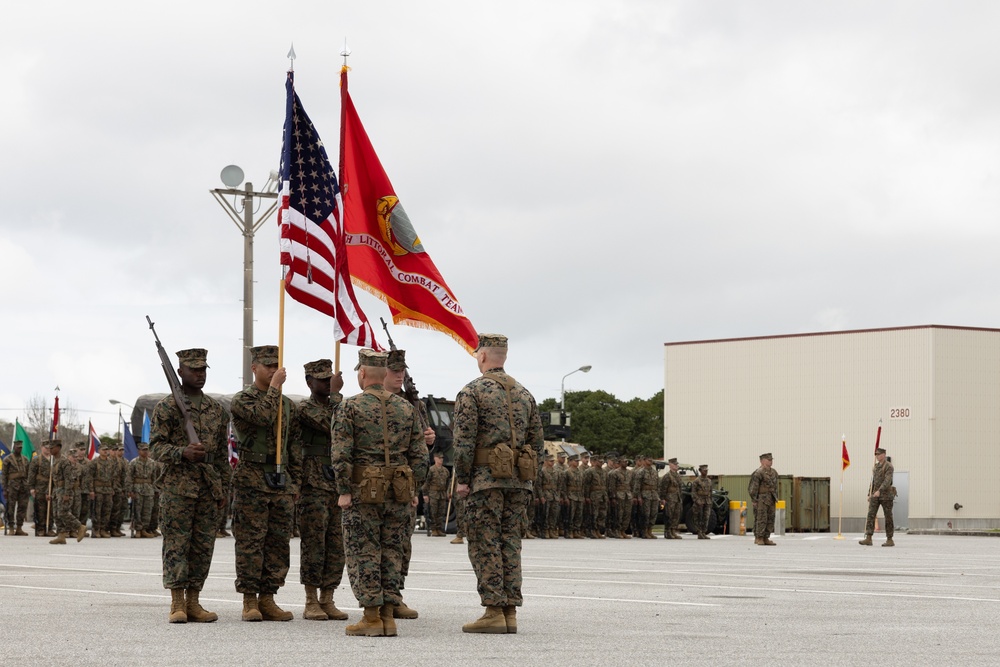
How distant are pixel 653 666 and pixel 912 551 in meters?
20.1

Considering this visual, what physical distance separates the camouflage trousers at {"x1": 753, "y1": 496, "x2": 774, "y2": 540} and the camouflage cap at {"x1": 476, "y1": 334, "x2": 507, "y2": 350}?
20015mm

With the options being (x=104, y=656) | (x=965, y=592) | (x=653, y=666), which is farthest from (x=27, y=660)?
(x=965, y=592)

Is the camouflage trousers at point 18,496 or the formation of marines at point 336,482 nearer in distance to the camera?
the formation of marines at point 336,482

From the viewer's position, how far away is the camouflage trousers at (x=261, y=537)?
11.2 metres

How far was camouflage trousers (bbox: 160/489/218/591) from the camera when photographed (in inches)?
436


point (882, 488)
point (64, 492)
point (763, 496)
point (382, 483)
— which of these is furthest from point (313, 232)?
point (763, 496)

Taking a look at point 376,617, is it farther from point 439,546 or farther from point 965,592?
point 439,546

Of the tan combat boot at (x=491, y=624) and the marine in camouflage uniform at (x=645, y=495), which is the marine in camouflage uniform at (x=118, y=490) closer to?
the marine in camouflage uniform at (x=645, y=495)

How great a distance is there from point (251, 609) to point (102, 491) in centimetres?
2150

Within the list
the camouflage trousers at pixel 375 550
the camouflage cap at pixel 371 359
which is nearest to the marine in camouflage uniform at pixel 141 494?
the camouflage cap at pixel 371 359

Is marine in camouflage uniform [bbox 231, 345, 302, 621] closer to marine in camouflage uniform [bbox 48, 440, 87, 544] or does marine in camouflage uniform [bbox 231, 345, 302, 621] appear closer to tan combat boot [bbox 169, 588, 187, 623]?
tan combat boot [bbox 169, 588, 187, 623]

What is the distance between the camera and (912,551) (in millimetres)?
27328

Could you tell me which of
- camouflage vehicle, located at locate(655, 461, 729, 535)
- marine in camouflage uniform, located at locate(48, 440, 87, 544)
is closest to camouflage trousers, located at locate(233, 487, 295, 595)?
Result: marine in camouflage uniform, located at locate(48, 440, 87, 544)

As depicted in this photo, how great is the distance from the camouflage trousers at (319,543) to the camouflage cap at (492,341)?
163 centimetres
